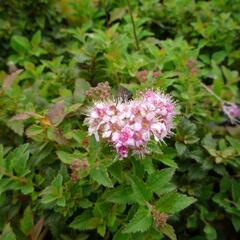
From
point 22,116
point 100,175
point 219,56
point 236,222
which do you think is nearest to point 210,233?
point 236,222

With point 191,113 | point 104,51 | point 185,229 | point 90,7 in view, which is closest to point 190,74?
point 191,113

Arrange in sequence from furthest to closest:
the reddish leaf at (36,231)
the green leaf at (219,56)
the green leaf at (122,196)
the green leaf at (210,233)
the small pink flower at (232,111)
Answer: the green leaf at (219,56) < the small pink flower at (232,111) < the green leaf at (210,233) < the reddish leaf at (36,231) < the green leaf at (122,196)

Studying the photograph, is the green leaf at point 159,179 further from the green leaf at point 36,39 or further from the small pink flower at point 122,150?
the green leaf at point 36,39

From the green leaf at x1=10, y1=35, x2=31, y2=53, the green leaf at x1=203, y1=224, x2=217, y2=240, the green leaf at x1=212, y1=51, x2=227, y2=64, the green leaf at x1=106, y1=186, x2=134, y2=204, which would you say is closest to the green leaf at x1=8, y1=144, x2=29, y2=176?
the green leaf at x1=106, y1=186, x2=134, y2=204

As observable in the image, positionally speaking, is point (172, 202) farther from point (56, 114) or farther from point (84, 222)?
point (56, 114)

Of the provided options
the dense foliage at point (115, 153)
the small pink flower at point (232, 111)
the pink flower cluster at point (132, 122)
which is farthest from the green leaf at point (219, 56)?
the pink flower cluster at point (132, 122)

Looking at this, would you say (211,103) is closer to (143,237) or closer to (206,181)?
(206,181)
